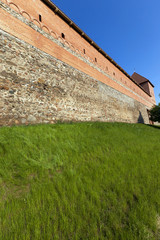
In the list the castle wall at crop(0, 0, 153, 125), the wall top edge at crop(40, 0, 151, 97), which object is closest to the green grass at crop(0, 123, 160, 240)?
the castle wall at crop(0, 0, 153, 125)

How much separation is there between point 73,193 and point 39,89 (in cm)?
527

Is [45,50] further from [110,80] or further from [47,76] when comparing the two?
[110,80]

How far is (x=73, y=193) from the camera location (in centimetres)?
184

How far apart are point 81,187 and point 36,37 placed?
7.63 meters

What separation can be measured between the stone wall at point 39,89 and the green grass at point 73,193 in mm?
2014

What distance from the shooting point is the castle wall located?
4.61 meters

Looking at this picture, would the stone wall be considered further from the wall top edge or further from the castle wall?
the wall top edge

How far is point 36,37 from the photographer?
5.83 m

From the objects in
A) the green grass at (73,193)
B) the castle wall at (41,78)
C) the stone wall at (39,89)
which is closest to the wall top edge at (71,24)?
the castle wall at (41,78)

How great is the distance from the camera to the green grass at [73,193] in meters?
1.30

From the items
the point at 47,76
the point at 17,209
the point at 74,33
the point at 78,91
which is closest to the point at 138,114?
the point at 78,91

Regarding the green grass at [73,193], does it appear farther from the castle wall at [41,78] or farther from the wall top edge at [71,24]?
the wall top edge at [71,24]

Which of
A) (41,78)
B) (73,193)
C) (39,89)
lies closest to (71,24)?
(41,78)

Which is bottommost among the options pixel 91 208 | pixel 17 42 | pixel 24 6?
pixel 91 208
